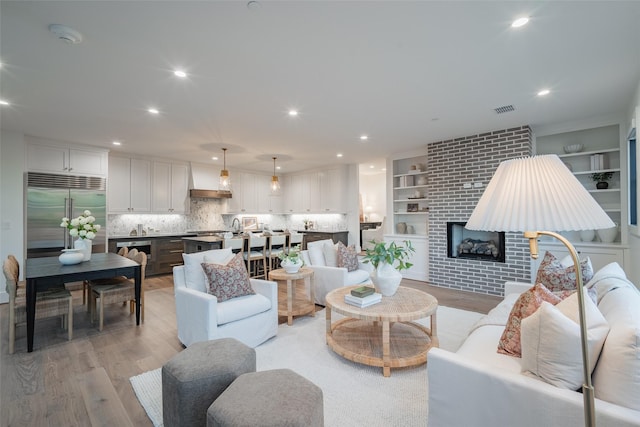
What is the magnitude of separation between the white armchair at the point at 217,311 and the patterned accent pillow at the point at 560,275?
248 centimetres

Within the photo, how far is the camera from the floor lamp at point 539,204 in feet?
3.30

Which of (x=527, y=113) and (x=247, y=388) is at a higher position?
(x=527, y=113)

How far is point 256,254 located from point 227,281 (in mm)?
2584

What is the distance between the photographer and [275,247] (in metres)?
6.11

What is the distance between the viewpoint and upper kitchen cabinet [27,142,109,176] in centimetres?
473

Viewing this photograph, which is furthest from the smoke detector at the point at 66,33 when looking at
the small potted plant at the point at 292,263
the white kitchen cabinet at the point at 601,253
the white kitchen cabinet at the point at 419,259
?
the white kitchen cabinet at the point at 601,253

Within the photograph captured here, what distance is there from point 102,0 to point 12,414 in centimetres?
278

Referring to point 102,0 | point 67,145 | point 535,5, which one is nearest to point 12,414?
point 102,0

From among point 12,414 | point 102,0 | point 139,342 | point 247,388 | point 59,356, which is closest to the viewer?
Result: point 247,388

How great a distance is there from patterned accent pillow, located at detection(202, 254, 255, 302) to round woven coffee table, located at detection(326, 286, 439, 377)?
2.99 ft

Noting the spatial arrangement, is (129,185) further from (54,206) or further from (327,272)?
(327,272)

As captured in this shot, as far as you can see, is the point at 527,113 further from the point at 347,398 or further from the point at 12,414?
the point at 12,414

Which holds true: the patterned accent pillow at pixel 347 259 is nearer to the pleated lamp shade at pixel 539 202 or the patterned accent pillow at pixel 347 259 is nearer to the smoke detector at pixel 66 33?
the pleated lamp shade at pixel 539 202

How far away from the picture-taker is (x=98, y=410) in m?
1.95
